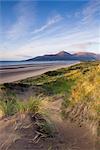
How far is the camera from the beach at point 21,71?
671 centimetres

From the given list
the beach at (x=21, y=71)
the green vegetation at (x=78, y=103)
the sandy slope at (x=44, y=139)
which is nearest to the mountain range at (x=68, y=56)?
the green vegetation at (x=78, y=103)

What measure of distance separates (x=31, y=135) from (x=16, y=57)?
163 centimetres

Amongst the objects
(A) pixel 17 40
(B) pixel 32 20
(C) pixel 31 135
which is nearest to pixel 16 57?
(A) pixel 17 40

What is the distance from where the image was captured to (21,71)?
835cm

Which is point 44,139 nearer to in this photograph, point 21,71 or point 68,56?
point 68,56

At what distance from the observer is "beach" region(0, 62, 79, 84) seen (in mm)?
6705

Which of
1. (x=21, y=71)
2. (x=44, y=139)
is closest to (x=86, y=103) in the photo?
(x=44, y=139)

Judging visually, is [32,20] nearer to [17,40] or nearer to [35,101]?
[17,40]

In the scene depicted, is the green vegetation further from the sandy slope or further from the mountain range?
the mountain range

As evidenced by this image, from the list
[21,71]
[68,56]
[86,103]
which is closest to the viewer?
[86,103]

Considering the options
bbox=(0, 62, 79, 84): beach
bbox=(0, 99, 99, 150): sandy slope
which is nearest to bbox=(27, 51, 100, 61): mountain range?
bbox=(0, 62, 79, 84): beach

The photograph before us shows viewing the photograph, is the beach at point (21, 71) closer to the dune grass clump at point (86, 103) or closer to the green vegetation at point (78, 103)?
the green vegetation at point (78, 103)

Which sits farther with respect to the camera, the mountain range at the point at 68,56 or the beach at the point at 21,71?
the beach at the point at 21,71

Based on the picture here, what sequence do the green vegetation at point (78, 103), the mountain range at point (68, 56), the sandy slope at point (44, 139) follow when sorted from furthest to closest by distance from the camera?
the mountain range at point (68, 56), the green vegetation at point (78, 103), the sandy slope at point (44, 139)
